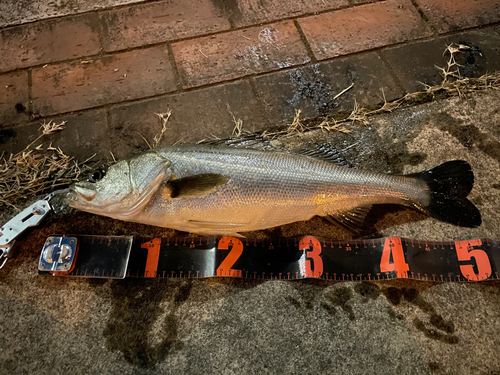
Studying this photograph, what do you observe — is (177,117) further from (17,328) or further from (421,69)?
(421,69)

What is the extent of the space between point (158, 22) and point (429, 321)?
4.10 m

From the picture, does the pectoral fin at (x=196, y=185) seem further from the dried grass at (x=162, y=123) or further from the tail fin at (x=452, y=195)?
the tail fin at (x=452, y=195)

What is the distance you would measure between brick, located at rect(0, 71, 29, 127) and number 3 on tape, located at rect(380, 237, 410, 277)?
3592 mm

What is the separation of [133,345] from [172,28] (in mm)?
3369

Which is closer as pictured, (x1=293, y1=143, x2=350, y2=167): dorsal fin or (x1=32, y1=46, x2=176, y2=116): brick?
(x1=293, y1=143, x2=350, y2=167): dorsal fin

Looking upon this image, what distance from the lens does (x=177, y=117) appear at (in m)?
3.25

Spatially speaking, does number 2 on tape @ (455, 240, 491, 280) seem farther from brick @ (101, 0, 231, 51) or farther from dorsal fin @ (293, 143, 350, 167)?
brick @ (101, 0, 231, 51)

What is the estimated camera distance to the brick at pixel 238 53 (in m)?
3.48

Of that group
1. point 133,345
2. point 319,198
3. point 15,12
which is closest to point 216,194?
point 319,198

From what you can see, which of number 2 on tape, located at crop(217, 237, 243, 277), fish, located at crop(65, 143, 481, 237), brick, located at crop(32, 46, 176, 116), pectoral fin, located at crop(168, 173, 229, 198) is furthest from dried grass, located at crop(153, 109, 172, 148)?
number 2 on tape, located at crop(217, 237, 243, 277)

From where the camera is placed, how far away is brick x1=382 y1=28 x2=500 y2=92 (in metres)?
3.38

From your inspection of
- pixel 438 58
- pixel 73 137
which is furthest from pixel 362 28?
pixel 73 137

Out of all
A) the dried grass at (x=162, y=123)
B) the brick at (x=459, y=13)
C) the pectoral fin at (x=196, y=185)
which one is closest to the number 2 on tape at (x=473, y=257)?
the pectoral fin at (x=196, y=185)

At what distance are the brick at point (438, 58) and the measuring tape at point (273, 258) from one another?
Answer: 5.76 feet
